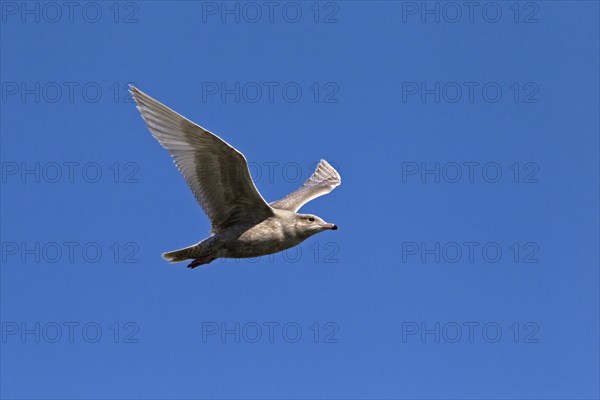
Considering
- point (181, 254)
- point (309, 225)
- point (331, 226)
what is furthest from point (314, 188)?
point (181, 254)

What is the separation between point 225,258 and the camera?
48.1 feet

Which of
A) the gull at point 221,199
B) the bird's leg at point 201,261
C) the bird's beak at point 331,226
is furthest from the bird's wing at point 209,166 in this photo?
the bird's beak at point 331,226

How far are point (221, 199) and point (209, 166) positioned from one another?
59 cm

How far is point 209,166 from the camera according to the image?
46.0ft

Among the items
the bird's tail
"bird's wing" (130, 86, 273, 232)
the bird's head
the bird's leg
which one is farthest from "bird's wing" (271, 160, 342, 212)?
the bird's tail

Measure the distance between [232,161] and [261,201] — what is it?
0.79 m

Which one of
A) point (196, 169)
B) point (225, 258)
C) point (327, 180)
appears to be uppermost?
point (327, 180)

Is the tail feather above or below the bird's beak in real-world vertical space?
below

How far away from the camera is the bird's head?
575 inches

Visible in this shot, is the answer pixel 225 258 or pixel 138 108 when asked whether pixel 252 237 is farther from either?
pixel 138 108

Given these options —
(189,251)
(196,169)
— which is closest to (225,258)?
(189,251)

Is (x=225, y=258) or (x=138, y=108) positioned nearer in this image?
(x=138, y=108)

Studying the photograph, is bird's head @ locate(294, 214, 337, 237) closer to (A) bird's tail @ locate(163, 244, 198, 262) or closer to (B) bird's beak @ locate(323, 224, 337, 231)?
(B) bird's beak @ locate(323, 224, 337, 231)

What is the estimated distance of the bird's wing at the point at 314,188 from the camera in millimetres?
16500
